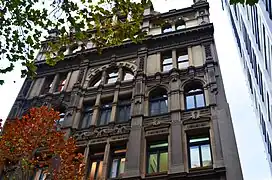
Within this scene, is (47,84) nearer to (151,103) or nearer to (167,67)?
(151,103)

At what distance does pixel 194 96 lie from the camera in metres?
19.8

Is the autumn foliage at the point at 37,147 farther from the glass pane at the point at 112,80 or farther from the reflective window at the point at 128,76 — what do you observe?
the reflective window at the point at 128,76

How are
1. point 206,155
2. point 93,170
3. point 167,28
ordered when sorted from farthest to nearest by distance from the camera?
point 167,28, point 93,170, point 206,155

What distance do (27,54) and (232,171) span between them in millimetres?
10729

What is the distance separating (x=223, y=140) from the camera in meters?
15.8

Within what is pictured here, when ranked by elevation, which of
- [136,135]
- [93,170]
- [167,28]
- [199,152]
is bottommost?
[93,170]

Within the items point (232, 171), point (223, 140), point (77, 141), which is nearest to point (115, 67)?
point (77, 141)

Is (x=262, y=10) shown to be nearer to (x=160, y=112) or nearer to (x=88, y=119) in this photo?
(x=160, y=112)

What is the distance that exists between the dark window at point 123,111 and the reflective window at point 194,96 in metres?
4.02

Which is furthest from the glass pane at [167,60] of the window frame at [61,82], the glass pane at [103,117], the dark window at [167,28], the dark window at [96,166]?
the dark window at [96,166]

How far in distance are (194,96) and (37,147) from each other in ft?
34.1

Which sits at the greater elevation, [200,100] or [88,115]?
[200,100]

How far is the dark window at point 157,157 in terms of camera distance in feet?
52.7

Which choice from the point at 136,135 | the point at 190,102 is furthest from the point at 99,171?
the point at 190,102
